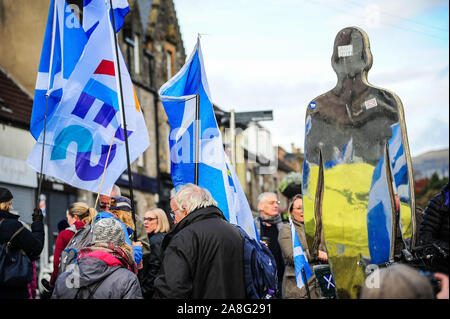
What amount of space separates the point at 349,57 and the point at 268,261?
1611 millimetres

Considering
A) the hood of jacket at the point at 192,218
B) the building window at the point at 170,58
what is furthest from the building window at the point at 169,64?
the hood of jacket at the point at 192,218

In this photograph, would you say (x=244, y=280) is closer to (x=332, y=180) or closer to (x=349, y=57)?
(x=332, y=180)

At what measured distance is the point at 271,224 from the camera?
807 cm

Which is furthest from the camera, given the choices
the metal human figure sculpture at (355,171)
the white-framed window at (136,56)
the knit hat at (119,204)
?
the white-framed window at (136,56)

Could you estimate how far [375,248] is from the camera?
195 inches

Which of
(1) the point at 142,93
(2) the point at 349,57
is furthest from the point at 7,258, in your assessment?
(1) the point at 142,93

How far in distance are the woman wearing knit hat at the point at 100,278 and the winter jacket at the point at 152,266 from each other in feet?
5.33

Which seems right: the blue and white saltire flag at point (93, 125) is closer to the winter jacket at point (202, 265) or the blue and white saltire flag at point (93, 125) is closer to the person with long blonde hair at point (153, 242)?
the person with long blonde hair at point (153, 242)

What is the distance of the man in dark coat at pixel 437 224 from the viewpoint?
167 inches

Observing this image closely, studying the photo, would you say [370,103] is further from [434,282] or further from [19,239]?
[19,239]

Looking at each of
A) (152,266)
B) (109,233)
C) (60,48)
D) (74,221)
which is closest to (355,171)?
(109,233)

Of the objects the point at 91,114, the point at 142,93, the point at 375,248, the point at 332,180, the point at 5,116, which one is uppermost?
the point at 142,93

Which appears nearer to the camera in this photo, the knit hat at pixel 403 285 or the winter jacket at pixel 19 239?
the knit hat at pixel 403 285

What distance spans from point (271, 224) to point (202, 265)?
→ 11.6ft
